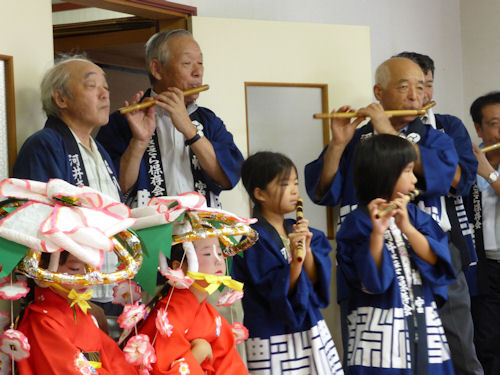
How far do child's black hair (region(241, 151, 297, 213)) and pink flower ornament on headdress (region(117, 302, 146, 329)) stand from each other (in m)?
0.82

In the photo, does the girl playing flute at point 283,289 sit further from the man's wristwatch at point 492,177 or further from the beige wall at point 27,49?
the man's wristwatch at point 492,177

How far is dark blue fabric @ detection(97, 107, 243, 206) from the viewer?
279 cm

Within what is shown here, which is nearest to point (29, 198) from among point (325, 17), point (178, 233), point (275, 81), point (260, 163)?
point (178, 233)

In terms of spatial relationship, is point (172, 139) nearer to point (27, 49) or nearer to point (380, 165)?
point (27, 49)

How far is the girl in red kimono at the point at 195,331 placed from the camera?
1.96 metres

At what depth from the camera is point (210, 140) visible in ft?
9.52

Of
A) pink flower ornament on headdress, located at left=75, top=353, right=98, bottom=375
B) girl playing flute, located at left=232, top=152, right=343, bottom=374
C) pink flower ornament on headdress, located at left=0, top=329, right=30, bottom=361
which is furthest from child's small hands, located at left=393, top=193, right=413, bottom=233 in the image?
pink flower ornament on headdress, located at left=0, top=329, right=30, bottom=361

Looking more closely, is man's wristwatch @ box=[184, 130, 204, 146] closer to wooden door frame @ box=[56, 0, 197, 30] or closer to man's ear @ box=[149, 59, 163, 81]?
man's ear @ box=[149, 59, 163, 81]

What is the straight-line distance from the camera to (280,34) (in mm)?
3385

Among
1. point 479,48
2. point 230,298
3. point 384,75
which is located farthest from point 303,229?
point 479,48

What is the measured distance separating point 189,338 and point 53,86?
92 centimetres

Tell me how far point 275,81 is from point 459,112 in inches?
65.4

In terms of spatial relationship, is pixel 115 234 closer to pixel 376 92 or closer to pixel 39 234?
pixel 39 234

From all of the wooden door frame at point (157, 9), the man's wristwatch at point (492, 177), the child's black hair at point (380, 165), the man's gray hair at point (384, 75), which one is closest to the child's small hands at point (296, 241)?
the child's black hair at point (380, 165)
